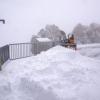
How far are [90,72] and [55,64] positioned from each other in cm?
190

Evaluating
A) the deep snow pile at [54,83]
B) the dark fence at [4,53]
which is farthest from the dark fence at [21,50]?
the deep snow pile at [54,83]

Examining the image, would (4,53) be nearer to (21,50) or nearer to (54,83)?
(21,50)

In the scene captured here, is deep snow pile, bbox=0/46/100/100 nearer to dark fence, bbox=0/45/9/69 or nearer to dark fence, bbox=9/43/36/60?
dark fence, bbox=0/45/9/69

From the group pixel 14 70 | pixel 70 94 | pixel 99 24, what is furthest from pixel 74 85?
pixel 99 24

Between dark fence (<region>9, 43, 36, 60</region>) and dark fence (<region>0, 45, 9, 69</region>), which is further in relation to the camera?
dark fence (<region>9, 43, 36, 60</region>)

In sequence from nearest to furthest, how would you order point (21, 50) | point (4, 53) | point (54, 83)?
1. point (54, 83)
2. point (4, 53)
3. point (21, 50)

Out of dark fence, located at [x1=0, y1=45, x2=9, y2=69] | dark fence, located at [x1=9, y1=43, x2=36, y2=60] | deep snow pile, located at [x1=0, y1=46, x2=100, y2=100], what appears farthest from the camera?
dark fence, located at [x1=9, y1=43, x2=36, y2=60]

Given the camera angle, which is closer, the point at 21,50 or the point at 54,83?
the point at 54,83

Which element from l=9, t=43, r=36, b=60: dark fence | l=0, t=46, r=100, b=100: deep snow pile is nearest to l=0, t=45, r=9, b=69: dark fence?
l=9, t=43, r=36, b=60: dark fence

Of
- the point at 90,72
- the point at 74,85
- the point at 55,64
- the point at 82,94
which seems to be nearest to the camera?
the point at 82,94

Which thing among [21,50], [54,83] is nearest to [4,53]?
[21,50]

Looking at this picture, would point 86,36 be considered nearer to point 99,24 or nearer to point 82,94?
point 99,24

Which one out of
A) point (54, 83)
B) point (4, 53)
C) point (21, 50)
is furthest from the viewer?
point (21, 50)

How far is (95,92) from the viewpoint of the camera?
19.1 ft
